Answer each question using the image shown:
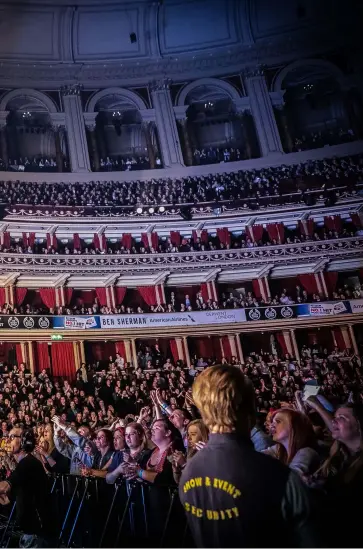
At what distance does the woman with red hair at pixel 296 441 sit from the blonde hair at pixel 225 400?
97 cm

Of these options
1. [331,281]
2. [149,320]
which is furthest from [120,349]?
[331,281]

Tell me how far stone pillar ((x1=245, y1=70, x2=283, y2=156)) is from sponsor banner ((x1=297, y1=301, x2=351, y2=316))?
1.87 m

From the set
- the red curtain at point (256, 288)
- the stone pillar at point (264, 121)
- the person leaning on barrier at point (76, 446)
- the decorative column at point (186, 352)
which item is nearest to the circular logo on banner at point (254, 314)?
the red curtain at point (256, 288)

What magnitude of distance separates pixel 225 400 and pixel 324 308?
10.8ft

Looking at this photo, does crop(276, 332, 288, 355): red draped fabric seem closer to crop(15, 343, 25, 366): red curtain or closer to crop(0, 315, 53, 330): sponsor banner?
crop(0, 315, 53, 330): sponsor banner

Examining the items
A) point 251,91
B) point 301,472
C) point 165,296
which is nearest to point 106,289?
point 165,296

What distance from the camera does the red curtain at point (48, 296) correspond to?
5277 millimetres

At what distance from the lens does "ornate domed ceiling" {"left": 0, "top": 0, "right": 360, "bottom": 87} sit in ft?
16.3

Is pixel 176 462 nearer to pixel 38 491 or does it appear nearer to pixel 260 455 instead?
pixel 38 491

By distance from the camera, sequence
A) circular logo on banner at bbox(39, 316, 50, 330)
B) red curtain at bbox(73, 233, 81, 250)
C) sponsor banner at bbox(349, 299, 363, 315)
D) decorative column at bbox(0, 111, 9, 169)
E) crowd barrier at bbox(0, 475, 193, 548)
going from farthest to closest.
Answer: decorative column at bbox(0, 111, 9, 169) → red curtain at bbox(73, 233, 81, 250) → circular logo on banner at bbox(39, 316, 50, 330) → sponsor banner at bbox(349, 299, 363, 315) → crowd barrier at bbox(0, 475, 193, 548)

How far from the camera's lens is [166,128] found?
19.6 feet

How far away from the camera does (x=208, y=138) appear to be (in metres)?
5.93

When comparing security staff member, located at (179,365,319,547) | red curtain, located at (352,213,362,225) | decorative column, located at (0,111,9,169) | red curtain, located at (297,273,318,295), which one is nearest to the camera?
security staff member, located at (179,365,319,547)

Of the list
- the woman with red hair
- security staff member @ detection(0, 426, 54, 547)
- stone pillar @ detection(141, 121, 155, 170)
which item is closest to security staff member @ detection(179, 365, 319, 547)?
the woman with red hair
